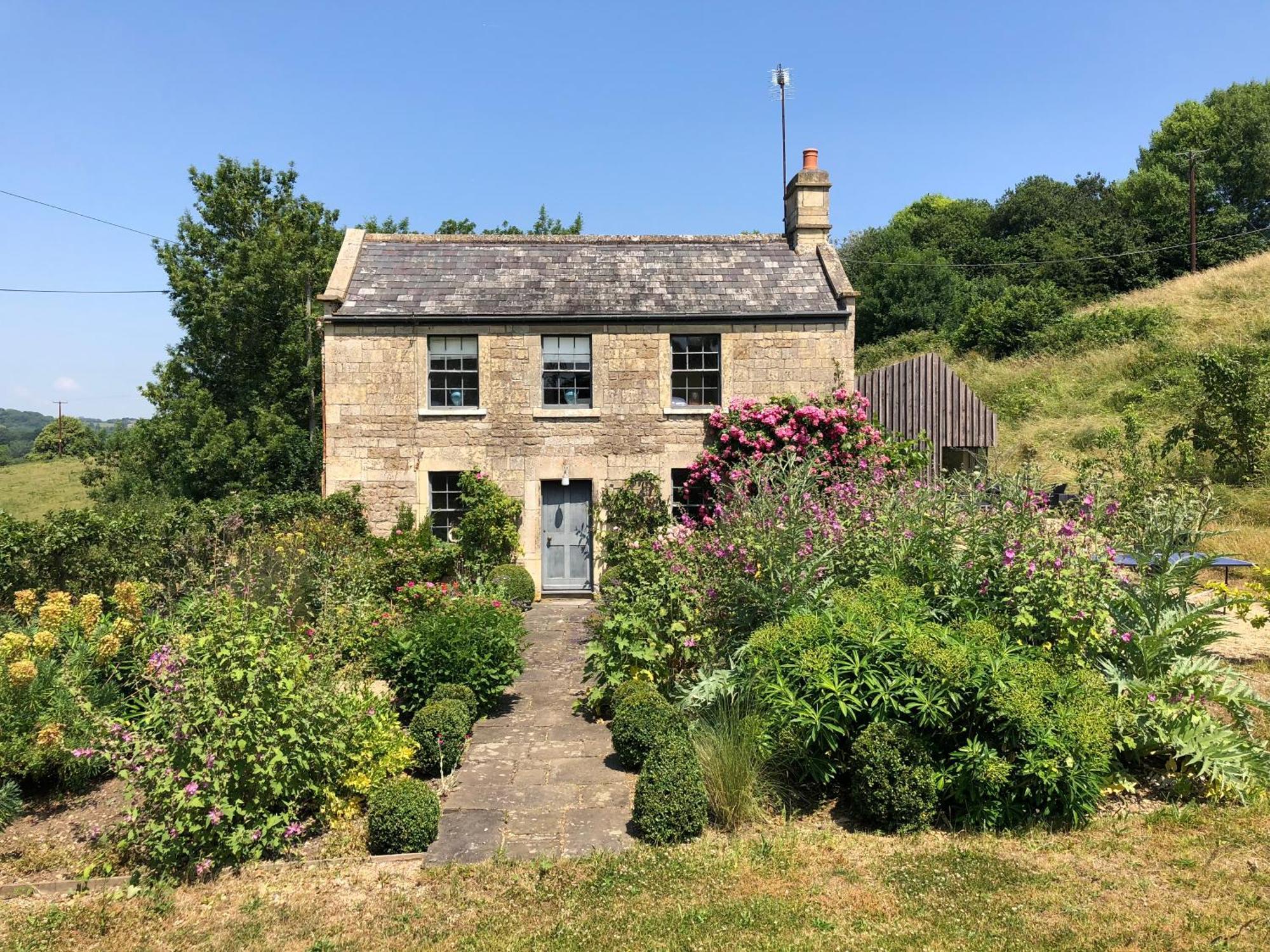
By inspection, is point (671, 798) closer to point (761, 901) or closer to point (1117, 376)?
point (761, 901)

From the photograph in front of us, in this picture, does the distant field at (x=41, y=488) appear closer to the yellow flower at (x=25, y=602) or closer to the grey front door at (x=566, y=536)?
the grey front door at (x=566, y=536)

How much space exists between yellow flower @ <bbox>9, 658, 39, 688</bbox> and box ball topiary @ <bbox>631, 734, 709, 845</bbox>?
500cm

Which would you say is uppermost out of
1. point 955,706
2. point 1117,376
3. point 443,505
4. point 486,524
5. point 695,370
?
point 1117,376

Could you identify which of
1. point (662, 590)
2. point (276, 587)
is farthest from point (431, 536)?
point (662, 590)

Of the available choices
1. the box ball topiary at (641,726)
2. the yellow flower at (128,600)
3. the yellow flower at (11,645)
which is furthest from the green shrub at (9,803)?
the box ball topiary at (641,726)

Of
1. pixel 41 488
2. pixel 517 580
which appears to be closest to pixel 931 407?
pixel 517 580

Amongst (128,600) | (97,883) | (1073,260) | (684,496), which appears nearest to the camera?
(97,883)

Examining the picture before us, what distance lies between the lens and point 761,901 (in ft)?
16.3

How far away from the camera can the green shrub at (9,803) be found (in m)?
6.16

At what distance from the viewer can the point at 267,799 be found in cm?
585

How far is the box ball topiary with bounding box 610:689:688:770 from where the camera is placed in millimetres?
6980

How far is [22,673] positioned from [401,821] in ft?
11.3

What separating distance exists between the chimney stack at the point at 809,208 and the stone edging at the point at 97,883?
14832 mm

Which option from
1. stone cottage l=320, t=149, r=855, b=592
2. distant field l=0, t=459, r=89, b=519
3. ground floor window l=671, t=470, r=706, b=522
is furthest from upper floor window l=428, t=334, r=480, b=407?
distant field l=0, t=459, r=89, b=519
